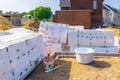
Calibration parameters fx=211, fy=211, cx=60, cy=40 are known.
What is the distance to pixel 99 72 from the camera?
188 inches

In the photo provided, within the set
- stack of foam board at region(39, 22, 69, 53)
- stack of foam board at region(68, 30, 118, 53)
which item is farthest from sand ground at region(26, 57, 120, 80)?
stack of foam board at region(39, 22, 69, 53)

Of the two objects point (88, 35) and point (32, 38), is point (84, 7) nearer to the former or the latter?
point (88, 35)

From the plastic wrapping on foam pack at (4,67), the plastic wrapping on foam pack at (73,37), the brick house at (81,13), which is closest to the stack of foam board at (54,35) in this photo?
the plastic wrapping on foam pack at (73,37)

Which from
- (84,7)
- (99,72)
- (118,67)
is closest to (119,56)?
(118,67)

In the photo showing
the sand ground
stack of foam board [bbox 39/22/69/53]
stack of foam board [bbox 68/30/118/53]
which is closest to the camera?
the sand ground

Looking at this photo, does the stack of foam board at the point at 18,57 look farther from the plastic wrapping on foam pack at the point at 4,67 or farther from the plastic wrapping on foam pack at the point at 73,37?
the plastic wrapping on foam pack at the point at 73,37

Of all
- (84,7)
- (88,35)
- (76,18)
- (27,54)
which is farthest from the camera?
(84,7)

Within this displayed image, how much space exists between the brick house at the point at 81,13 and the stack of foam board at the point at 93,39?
1330 centimetres

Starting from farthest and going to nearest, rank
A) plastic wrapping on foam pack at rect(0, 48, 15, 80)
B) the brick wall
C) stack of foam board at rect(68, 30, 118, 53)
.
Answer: the brick wall → stack of foam board at rect(68, 30, 118, 53) → plastic wrapping on foam pack at rect(0, 48, 15, 80)

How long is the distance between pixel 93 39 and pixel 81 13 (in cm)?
1353

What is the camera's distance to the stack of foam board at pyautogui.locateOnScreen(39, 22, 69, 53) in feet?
25.2

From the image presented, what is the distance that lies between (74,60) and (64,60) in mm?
273

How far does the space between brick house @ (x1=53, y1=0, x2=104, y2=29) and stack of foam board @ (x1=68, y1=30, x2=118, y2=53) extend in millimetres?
13300

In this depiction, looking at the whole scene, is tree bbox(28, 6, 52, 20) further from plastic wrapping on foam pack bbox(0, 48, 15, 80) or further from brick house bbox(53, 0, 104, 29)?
plastic wrapping on foam pack bbox(0, 48, 15, 80)
